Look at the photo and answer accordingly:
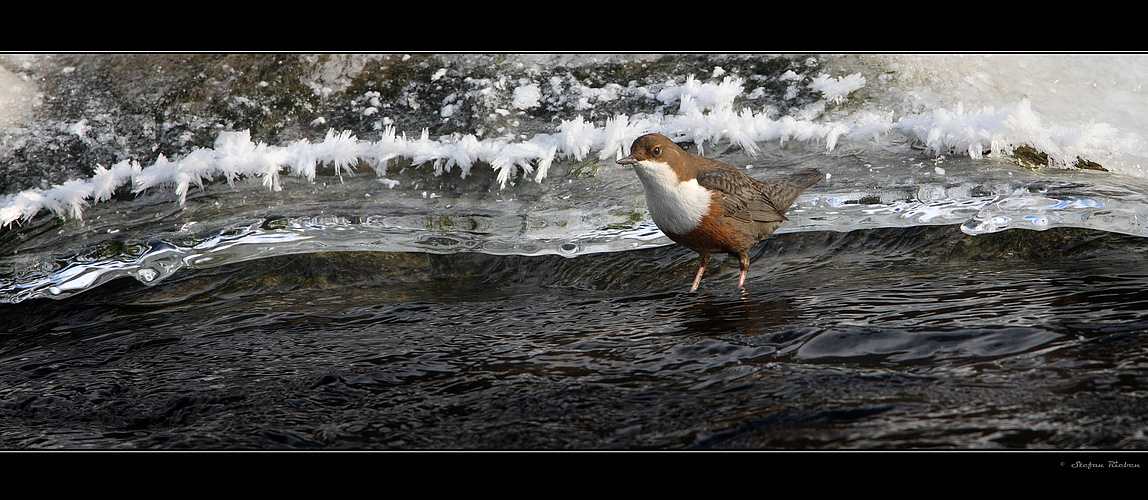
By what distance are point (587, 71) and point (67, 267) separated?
157 inches

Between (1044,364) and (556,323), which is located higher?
(1044,364)

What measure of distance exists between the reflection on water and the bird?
30cm

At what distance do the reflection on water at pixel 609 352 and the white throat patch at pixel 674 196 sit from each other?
44 centimetres

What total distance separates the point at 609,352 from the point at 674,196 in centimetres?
116

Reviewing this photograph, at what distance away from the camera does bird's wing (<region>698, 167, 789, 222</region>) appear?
172 inches

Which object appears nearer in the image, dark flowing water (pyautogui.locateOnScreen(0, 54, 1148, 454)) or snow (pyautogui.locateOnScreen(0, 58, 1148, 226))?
dark flowing water (pyautogui.locateOnScreen(0, 54, 1148, 454))

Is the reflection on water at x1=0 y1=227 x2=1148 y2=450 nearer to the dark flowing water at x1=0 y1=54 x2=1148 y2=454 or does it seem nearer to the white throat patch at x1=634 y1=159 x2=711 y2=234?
the dark flowing water at x1=0 y1=54 x2=1148 y2=454

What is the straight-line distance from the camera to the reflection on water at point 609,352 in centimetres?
255

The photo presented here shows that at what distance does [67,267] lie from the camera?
16.4 feet

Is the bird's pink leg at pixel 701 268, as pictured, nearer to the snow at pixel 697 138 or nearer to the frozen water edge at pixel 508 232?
the frozen water edge at pixel 508 232

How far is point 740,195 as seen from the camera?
443 cm

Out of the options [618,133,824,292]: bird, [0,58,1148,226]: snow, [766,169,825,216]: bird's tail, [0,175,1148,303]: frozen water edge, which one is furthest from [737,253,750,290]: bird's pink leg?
[0,58,1148,226]: snow

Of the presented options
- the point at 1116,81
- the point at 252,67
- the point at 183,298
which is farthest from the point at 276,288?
the point at 1116,81

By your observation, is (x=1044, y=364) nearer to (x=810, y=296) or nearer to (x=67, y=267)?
(x=810, y=296)
